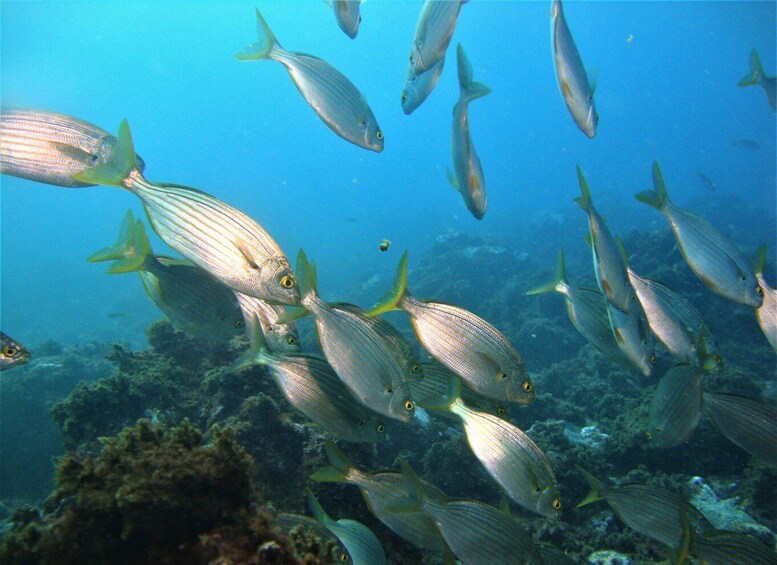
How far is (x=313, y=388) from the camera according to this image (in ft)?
9.42

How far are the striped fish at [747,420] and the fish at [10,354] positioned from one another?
17.8ft

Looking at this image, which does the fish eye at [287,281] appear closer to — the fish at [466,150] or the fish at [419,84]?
the fish at [466,150]

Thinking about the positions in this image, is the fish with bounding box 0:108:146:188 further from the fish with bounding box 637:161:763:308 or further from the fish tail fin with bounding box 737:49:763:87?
the fish tail fin with bounding box 737:49:763:87

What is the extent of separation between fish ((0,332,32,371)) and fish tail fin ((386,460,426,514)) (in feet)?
9.68

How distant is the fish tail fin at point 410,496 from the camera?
2.58 metres

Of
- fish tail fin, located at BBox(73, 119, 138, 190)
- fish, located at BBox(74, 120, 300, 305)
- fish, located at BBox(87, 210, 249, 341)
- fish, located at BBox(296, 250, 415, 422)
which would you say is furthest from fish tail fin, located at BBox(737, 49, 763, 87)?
fish tail fin, located at BBox(73, 119, 138, 190)

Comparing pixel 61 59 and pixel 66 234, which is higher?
pixel 61 59

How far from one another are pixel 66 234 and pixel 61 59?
165 ft

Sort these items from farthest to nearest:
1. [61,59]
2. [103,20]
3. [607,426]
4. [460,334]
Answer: [61,59] → [103,20] → [607,426] → [460,334]

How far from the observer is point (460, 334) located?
264 cm

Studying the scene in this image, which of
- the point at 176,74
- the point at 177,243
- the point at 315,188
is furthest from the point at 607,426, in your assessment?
the point at 176,74

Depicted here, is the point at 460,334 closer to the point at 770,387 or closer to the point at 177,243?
the point at 177,243

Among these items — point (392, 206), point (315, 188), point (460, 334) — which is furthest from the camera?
point (315, 188)

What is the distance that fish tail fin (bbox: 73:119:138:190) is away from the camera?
7.27 feet
